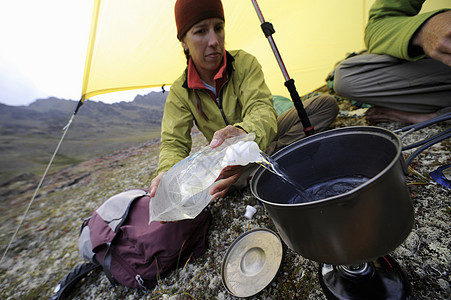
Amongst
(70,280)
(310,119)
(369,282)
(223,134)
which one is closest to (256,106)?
(223,134)

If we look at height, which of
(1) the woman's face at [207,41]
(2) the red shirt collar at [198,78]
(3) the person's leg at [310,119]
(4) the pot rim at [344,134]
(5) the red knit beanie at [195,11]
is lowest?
(3) the person's leg at [310,119]

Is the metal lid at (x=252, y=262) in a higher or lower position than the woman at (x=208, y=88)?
lower

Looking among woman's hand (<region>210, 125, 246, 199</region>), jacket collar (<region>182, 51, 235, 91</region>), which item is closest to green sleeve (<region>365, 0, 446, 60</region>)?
jacket collar (<region>182, 51, 235, 91</region>)

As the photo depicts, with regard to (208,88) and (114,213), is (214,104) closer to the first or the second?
(208,88)

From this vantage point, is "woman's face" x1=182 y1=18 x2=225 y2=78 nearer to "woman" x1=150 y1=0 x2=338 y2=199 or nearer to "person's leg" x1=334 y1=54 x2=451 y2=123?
"woman" x1=150 y1=0 x2=338 y2=199

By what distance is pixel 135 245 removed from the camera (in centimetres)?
177

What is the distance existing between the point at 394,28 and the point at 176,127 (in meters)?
1.95

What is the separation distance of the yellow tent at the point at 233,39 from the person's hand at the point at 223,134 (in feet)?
7.39

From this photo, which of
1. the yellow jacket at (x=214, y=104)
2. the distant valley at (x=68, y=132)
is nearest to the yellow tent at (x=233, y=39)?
the yellow jacket at (x=214, y=104)

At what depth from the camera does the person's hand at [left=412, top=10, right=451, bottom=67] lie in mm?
1229

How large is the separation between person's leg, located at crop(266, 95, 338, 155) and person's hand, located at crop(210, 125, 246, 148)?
1303 mm

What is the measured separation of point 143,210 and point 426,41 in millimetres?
2492

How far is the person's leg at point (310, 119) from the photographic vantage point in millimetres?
2428

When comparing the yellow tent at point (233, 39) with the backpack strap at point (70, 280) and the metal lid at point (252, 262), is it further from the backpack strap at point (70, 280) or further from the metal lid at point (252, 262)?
the metal lid at point (252, 262)
